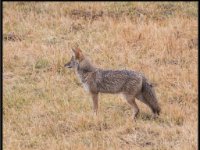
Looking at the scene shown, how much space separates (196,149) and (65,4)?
28.6 feet

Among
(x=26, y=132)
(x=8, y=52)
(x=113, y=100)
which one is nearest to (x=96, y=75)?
(x=113, y=100)

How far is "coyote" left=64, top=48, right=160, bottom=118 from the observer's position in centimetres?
947

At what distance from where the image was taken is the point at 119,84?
9.50 m

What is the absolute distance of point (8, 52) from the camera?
13.0 m

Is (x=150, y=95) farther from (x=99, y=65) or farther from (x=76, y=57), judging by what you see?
(x=99, y=65)

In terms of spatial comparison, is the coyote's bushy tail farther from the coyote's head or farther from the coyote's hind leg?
the coyote's head

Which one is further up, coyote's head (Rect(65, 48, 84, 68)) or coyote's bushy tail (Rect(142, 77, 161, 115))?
coyote's head (Rect(65, 48, 84, 68))

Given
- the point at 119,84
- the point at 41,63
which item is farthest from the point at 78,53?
the point at 41,63

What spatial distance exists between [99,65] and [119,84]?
10.3 ft

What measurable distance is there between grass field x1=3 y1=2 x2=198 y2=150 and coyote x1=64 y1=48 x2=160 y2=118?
0.26 meters

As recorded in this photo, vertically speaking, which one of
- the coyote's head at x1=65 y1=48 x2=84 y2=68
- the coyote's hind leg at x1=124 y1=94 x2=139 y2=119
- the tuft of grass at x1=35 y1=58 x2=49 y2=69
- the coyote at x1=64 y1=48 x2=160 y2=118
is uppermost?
the coyote's head at x1=65 y1=48 x2=84 y2=68

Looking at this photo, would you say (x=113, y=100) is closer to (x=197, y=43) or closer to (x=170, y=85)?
(x=170, y=85)

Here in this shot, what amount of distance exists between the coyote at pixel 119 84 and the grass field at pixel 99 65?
0.26 m

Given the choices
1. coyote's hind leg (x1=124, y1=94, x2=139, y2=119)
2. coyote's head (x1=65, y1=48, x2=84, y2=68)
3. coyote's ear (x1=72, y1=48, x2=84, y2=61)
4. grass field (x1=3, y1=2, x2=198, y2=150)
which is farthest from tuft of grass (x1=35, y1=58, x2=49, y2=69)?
coyote's hind leg (x1=124, y1=94, x2=139, y2=119)
